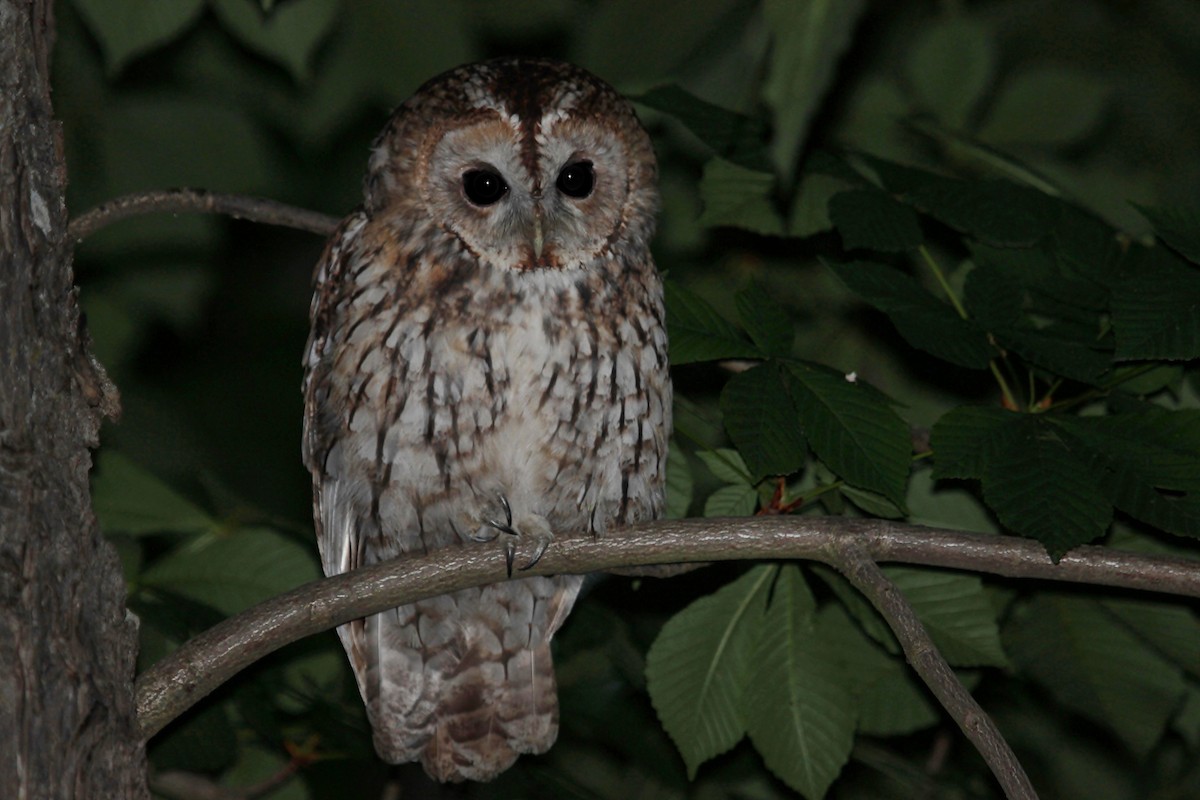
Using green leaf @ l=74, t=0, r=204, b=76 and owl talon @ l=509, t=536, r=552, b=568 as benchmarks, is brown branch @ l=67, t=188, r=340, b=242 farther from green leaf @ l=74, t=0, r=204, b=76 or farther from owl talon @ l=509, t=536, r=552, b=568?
owl talon @ l=509, t=536, r=552, b=568

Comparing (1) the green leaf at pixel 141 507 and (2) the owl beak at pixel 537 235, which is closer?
(2) the owl beak at pixel 537 235

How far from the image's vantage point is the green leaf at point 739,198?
2.36 metres

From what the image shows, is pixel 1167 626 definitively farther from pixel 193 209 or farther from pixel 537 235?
pixel 193 209

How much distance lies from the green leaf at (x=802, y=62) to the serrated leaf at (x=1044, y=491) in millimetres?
789

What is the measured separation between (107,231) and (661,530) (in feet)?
5.54

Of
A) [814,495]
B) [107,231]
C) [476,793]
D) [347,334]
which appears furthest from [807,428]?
[107,231]

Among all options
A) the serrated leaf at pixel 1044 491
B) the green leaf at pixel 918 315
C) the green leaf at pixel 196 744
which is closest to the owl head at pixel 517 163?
the green leaf at pixel 918 315

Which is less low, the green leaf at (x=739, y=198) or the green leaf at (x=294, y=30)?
the green leaf at (x=294, y=30)

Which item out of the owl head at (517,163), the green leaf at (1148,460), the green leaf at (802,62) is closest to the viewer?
the green leaf at (802,62)

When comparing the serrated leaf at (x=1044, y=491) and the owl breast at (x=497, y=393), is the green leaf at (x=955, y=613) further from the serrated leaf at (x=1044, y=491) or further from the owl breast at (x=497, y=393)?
the owl breast at (x=497, y=393)

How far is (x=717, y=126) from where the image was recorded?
7.25ft

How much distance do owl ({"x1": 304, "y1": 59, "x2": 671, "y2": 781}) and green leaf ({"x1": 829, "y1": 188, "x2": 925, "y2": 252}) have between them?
15.7 inches

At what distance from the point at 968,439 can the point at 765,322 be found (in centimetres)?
34

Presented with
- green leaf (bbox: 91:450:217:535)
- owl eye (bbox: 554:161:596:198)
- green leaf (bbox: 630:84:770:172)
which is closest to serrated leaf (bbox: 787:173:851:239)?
green leaf (bbox: 630:84:770:172)
